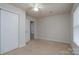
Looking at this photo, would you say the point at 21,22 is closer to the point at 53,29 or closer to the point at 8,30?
the point at 8,30

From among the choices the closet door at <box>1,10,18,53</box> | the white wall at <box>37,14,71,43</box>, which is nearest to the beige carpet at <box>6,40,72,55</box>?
the closet door at <box>1,10,18,53</box>

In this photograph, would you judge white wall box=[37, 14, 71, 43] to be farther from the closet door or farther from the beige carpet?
the closet door

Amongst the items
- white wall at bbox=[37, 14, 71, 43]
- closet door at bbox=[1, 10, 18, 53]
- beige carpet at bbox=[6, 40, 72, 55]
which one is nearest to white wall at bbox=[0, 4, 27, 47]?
closet door at bbox=[1, 10, 18, 53]

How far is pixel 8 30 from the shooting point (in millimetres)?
2566

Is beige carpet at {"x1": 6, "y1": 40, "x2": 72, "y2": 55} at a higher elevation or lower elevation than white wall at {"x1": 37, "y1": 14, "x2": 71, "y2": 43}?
lower

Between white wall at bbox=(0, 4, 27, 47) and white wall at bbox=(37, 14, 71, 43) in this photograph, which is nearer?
white wall at bbox=(0, 4, 27, 47)

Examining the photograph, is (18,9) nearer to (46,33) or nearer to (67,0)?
(67,0)

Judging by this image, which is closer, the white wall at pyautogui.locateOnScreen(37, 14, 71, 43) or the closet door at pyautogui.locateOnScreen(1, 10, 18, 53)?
the closet door at pyautogui.locateOnScreen(1, 10, 18, 53)

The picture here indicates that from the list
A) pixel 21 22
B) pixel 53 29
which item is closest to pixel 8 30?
pixel 21 22

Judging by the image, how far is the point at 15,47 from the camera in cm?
281

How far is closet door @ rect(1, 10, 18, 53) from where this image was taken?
2361 millimetres

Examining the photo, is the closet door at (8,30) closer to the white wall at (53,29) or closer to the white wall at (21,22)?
the white wall at (21,22)

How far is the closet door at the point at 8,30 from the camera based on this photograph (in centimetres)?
236

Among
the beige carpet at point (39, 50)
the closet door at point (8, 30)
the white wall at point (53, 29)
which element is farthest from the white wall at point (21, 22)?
the white wall at point (53, 29)
